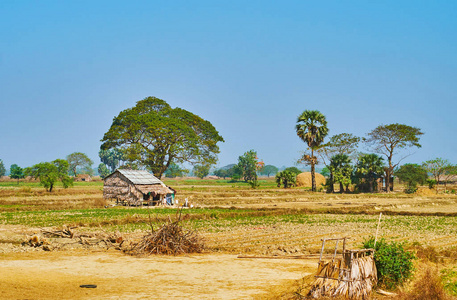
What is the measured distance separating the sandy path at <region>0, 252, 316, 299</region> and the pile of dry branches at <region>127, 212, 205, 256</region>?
62cm

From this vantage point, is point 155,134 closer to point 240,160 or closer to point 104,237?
point 104,237

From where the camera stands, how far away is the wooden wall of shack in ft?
126

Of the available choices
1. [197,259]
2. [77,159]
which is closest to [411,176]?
[197,259]

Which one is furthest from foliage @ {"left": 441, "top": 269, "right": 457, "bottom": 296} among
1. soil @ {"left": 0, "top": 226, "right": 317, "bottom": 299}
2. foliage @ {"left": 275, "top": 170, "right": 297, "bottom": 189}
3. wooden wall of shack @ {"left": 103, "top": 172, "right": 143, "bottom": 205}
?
foliage @ {"left": 275, "top": 170, "right": 297, "bottom": 189}

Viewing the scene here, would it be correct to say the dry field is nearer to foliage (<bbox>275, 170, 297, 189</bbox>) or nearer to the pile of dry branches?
the pile of dry branches

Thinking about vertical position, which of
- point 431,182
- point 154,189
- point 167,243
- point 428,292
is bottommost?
point 428,292

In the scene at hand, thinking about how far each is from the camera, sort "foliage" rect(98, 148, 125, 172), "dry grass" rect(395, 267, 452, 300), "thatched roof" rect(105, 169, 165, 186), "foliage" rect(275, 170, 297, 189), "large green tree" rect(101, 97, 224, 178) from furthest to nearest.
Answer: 1. "foliage" rect(98, 148, 125, 172)
2. "foliage" rect(275, 170, 297, 189)
3. "large green tree" rect(101, 97, 224, 178)
4. "thatched roof" rect(105, 169, 165, 186)
5. "dry grass" rect(395, 267, 452, 300)

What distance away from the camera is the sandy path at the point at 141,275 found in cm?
1007

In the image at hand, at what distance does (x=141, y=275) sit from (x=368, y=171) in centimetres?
5117

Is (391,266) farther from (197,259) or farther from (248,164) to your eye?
(248,164)

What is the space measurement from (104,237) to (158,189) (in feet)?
72.5

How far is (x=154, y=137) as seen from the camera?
5272 centimetres

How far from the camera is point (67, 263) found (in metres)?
13.7

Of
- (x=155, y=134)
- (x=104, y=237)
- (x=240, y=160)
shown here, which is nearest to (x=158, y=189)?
(x=155, y=134)
